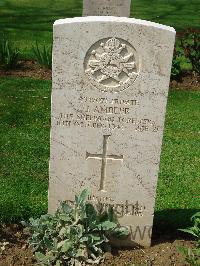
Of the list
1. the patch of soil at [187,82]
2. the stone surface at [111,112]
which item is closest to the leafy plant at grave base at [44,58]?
the patch of soil at [187,82]

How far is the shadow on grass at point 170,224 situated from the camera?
457 centimetres

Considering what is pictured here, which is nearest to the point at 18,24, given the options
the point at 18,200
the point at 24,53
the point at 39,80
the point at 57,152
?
the point at 24,53

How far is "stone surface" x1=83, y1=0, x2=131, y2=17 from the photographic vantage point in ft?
29.8

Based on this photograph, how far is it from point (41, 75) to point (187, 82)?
283cm

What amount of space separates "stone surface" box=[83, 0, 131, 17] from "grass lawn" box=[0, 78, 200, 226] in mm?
1673

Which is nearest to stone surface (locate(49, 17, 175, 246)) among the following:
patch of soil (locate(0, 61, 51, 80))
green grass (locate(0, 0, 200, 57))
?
patch of soil (locate(0, 61, 51, 80))

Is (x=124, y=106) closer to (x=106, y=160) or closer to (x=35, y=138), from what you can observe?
(x=106, y=160)

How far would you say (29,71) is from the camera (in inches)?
370

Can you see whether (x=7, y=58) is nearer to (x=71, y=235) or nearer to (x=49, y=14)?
(x=71, y=235)

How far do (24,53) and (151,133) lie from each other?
22.9 ft

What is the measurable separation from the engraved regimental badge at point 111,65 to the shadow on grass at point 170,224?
62.5 inches

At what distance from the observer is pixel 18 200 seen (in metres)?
5.11

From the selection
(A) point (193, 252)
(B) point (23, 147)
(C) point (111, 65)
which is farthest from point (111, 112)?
(B) point (23, 147)

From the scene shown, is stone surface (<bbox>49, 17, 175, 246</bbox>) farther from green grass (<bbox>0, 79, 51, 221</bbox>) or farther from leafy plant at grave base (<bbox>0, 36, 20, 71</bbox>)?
leafy plant at grave base (<bbox>0, 36, 20, 71</bbox>)
